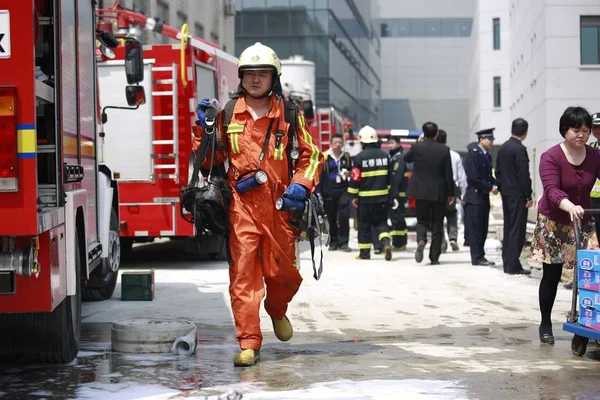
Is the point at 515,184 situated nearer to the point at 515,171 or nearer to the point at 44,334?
the point at 515,171

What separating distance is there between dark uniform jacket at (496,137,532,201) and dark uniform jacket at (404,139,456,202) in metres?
1.63

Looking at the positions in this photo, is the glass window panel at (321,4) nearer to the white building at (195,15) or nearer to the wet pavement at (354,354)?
the white building at (195,15)

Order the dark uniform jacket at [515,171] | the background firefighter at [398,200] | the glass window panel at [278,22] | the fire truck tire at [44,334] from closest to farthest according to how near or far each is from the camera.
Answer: the fire truck tire at [44,334] → the dark uniform jacket at [515,171] → the background firefighter at [398,200] → the glass window panel at [278,22]

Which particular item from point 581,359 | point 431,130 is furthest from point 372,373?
point 431,130

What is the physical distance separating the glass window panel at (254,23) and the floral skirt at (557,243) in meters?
43.6

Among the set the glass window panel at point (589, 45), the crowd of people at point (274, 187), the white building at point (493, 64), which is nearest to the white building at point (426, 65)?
the white building at point (493, 64)

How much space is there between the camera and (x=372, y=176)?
16.4 meters

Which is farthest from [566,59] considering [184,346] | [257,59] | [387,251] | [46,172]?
[46,172]

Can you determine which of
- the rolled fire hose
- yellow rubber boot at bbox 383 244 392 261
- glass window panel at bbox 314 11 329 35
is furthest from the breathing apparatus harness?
glass window panel at bbox 314 11 329 35

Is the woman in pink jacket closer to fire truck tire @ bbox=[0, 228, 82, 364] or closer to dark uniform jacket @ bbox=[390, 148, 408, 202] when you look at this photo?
fire truck tire @ bbox=[0, 228, 82, 364]

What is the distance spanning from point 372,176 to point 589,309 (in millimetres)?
9035

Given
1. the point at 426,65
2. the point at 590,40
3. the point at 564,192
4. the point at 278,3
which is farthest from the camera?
the point at 426,65

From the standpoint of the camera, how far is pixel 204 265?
15.2m

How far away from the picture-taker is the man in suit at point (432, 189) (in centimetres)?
1534
